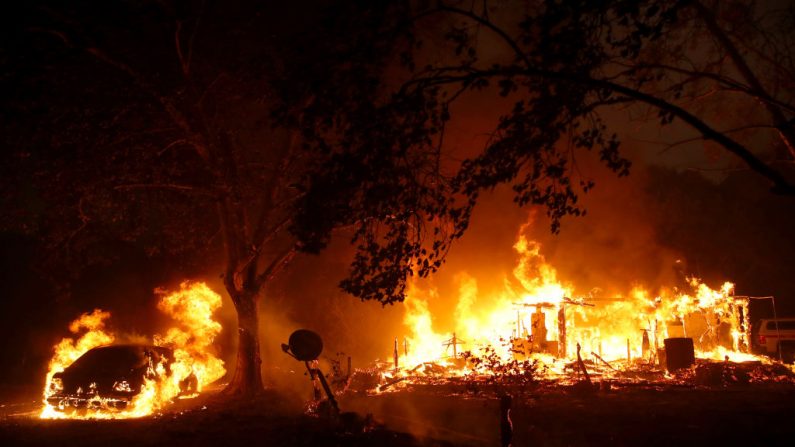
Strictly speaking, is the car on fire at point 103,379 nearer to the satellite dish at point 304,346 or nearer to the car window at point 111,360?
the car window at point 111,360

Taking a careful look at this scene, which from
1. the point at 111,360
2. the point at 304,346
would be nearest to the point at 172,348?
the point at 111,360

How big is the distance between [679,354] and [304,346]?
14960 millimetres

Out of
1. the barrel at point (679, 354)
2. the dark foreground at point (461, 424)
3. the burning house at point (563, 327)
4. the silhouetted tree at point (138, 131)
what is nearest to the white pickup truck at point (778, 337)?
the burning house at point (563, 327)

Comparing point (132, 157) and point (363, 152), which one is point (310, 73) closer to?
point (363, 152)

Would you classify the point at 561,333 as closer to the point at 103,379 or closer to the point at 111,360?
the point at 111,360

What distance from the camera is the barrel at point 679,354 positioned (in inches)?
788

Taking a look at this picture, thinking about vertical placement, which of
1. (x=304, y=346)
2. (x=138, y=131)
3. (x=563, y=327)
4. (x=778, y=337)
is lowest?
(x=778, y=337)

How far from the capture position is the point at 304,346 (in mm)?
11508

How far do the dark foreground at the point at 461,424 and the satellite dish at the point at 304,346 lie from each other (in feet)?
4.37

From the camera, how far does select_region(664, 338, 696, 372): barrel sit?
788 inches

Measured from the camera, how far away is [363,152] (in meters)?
6.98

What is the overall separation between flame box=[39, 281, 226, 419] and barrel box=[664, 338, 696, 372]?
16096 mm

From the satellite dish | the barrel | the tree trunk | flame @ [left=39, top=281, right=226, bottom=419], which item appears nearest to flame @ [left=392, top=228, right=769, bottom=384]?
the barrel

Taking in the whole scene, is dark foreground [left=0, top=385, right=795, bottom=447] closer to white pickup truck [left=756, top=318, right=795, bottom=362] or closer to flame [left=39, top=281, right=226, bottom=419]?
flame [left=39, top=281, right=226, bottom=419]
